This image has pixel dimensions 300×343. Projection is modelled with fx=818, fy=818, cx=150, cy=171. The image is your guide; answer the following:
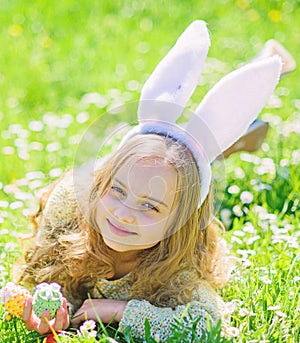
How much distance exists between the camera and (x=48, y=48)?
452 cm

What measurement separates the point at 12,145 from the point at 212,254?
1.34 metres

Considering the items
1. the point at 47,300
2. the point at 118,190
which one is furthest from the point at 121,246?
the point at 47,300

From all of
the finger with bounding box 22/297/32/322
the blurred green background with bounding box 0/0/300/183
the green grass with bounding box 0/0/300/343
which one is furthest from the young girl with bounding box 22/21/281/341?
the blurred green background with bounding box 0/0/300/183

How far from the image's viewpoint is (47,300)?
6.79 feet

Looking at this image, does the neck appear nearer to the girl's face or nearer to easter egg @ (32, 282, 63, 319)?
the girl's face

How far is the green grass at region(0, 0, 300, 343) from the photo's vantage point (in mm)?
2373

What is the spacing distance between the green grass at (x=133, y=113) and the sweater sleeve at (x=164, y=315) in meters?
0.08

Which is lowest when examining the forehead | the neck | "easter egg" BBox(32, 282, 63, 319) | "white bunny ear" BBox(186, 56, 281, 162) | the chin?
the neck

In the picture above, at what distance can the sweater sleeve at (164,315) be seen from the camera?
2125 millimetres

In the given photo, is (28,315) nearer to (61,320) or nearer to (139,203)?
(61,320)

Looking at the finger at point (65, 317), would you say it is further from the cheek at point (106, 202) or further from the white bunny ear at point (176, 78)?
the white bunny ear at point (176, 78)

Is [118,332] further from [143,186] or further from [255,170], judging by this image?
[255,170]

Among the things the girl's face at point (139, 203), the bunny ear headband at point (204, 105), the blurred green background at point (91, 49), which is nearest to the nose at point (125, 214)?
the girl's face at point (139, 203)

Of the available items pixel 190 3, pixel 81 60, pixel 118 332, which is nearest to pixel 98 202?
pixel 118 332
